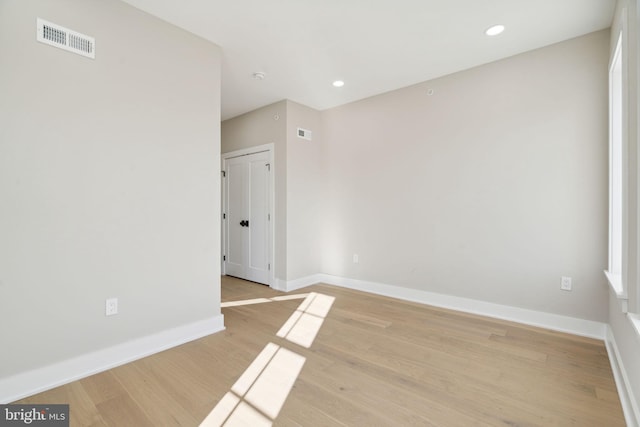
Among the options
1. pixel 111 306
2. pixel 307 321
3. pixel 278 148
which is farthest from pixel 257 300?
pixel 278 148

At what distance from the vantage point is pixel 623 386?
1.88 meters

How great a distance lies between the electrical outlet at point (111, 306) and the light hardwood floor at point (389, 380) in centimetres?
41

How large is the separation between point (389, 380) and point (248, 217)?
3.50m

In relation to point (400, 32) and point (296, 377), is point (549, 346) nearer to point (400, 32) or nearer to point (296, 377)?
point (296, 377)

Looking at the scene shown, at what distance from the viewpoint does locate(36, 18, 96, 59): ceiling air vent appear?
1.98 m

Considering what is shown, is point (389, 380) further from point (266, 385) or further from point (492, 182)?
point (492, 182)

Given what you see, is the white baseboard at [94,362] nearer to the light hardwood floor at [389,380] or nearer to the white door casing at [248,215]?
the light hardwood floor at [389,380]

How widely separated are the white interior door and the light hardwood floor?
1.76m

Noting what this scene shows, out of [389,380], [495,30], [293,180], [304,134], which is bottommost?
[389,380]

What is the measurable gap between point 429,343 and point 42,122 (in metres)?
3.36

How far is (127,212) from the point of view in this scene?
2.36 meters

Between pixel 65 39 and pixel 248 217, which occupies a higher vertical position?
pixel 65 39

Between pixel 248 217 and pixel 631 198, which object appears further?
pixel 248 217

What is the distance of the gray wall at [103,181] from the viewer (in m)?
1.89
